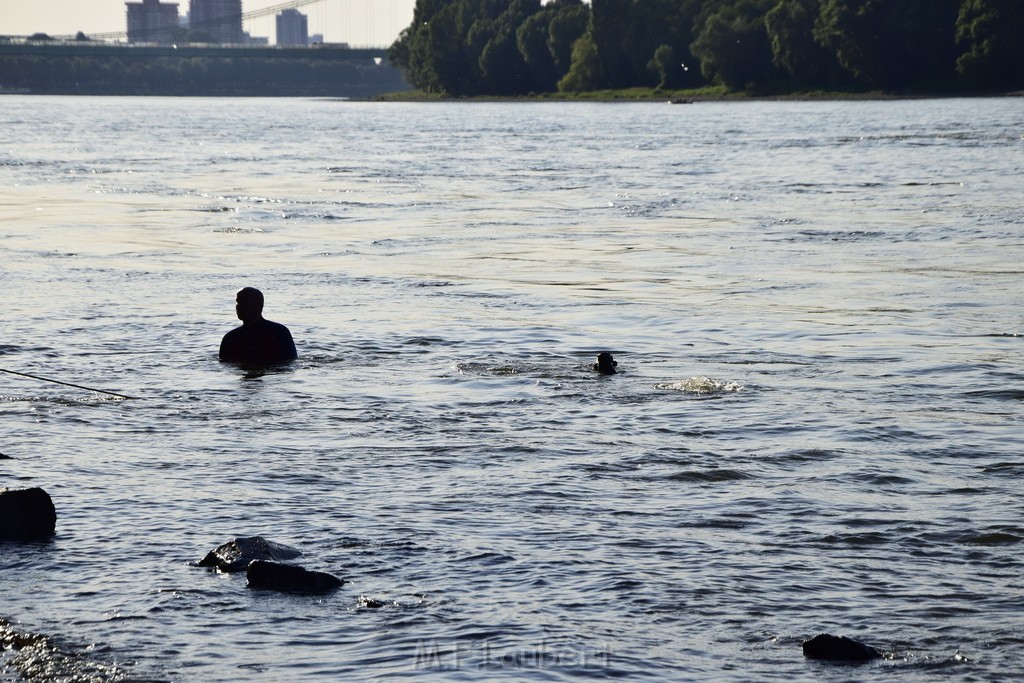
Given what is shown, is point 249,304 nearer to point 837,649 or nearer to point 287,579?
point 287,579

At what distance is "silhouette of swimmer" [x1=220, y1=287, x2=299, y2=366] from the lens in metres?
13.4

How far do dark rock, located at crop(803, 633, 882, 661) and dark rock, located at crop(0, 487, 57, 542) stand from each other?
379cm

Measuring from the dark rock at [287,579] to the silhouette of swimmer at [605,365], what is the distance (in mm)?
5947

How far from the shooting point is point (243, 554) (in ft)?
23.5

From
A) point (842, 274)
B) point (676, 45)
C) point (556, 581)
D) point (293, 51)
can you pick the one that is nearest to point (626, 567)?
point (556, 581)

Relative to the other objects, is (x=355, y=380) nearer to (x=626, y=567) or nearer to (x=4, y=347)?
(x=4, y=347)

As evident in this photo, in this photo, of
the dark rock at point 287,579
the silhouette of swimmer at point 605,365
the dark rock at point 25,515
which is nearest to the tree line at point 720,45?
the silhouette of swimmer at point 605,365

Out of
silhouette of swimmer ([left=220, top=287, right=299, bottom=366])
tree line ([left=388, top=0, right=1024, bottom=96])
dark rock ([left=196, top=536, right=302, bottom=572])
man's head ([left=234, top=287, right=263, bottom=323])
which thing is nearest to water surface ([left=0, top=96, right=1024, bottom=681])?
dark rock ([left=196, top=536, right=302, bottom=572])

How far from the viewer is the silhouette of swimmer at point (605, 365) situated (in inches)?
497

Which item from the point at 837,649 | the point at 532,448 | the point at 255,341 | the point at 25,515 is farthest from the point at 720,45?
the point at 837,649

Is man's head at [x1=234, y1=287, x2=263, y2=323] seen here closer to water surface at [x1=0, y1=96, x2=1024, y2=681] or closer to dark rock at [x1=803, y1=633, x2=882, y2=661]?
water surface at [x1=0, y1=96, x2=1024, y2=681]

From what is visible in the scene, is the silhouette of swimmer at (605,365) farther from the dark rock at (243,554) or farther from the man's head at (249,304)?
the dark rock at (243,554)

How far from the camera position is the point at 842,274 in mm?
19062

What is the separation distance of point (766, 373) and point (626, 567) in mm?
5619
